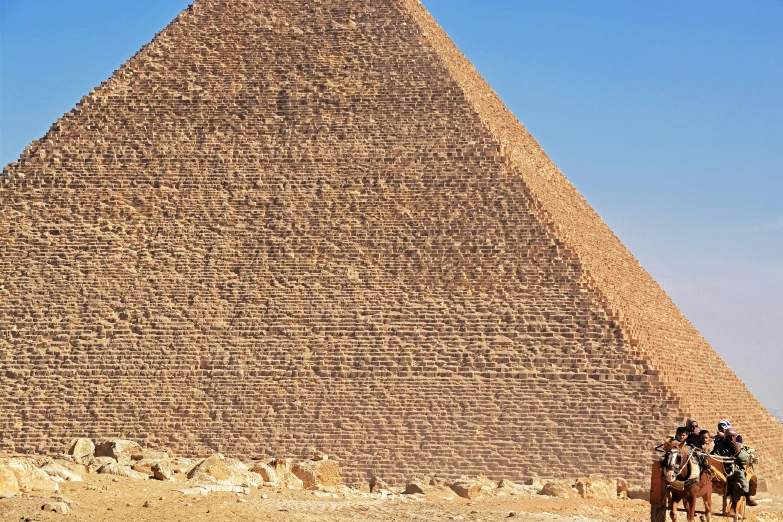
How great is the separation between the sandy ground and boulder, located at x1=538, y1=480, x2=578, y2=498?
188 cm

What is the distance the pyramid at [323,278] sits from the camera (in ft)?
84.5

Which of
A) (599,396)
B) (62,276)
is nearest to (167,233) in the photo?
(62,276)

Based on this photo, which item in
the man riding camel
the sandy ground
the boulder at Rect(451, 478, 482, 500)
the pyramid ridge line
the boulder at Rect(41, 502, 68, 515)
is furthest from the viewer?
the pyramid ridge line

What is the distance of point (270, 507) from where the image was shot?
48.4 feet

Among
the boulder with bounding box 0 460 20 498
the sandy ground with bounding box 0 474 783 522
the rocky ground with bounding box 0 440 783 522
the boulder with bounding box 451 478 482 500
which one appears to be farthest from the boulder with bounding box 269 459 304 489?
the boulder with bounding box 0 460 20 498

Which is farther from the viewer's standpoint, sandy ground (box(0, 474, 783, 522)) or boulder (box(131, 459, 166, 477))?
boulder (box(131, 459, 166, 477))

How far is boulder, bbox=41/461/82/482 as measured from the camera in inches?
611

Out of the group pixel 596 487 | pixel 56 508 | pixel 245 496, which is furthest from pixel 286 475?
pixel 56 508

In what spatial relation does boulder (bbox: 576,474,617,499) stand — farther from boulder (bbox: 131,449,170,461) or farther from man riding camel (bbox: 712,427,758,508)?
man riding camel (bbox: 712,427,758,508)

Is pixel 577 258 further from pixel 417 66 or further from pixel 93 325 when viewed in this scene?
pixel 93 325

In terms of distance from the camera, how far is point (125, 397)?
26.4 metres

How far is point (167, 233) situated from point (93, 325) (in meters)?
2.52

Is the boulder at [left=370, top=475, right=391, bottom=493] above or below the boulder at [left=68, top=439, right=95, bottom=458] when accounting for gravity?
below

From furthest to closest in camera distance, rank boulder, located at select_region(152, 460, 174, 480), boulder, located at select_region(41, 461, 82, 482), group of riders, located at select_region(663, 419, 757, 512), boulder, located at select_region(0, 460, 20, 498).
Answer: boulder, located at select_region(152, 460, 174, 480) → boulder, located at select_region(41, 461, 82, 482) → boulder, located at select_region(0, 460, 20, 498) → group of riders, located at select_region(663, 419, 757, 512)
